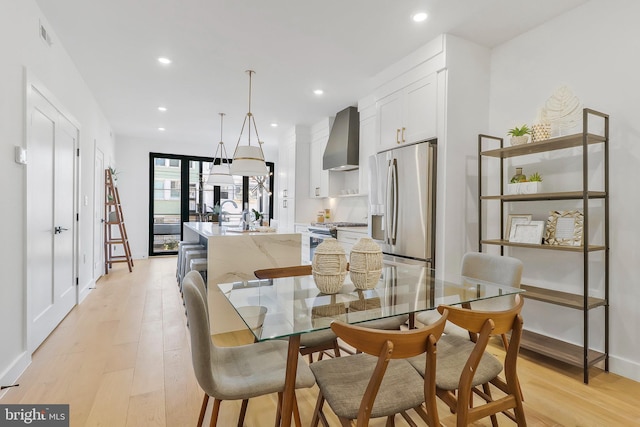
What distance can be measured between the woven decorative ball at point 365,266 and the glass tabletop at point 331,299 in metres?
0.05

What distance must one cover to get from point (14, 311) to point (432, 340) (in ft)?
8.85

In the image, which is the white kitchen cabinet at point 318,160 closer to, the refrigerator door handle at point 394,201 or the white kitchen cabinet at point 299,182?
the white kitchen cabinet at point 299,182

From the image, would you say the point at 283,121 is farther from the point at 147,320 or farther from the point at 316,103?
the point at 147,320

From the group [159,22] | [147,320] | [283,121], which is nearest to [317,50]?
[159,22]

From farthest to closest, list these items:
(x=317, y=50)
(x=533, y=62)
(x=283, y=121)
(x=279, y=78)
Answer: (x=283, y=121) → (x=279, y=78) → (x=317, y=50) → (x=533, y=62)

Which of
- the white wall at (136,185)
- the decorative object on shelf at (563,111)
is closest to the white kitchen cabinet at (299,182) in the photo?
the white wall at (136,185)

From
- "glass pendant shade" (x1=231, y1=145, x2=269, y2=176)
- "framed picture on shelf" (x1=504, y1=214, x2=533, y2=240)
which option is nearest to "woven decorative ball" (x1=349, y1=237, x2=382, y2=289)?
"framed picture on shelf" (x1=504, y1=214, x2=533, y2=240)

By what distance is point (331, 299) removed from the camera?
5.16ft

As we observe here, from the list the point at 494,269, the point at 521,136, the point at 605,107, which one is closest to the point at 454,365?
the point at 494,269

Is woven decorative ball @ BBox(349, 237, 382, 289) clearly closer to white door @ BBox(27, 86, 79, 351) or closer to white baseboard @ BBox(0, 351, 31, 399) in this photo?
white baseboard @ BBox(0, 351, 31, 399)

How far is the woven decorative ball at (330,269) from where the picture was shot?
164 cm

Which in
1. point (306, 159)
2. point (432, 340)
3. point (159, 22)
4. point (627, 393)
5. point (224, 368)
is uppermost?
point (159, 22)

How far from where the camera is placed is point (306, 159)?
6.12 m

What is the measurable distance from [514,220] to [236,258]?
247cm
